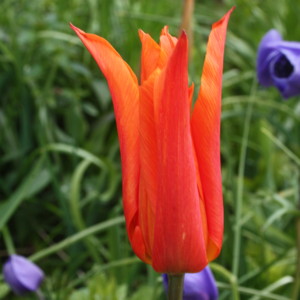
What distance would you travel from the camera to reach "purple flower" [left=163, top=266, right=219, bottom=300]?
3.21ft

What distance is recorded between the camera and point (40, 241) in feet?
6.12

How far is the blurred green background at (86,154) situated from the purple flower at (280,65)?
0.94 ft

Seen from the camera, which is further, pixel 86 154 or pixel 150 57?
pixel 86 154

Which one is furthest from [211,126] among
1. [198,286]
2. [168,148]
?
[198,286]

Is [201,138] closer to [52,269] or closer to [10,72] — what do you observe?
[52,269]

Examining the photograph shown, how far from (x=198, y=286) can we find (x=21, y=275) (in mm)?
341

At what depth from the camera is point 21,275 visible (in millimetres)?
1183

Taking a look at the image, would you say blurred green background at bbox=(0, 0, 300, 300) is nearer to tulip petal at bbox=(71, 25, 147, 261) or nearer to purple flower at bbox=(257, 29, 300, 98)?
purple flower at bbox=(257, 29, 300, 98)

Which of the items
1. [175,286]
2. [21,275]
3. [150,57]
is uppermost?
[150,57]

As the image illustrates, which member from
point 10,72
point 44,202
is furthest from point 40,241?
point 10,72

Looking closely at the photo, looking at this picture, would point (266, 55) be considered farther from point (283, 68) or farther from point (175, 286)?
point (175, 286)

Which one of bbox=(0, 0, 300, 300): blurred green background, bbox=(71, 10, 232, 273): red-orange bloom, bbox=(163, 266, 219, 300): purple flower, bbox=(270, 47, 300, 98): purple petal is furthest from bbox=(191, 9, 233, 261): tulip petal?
bbox=(0, 0, 300, 300): blurred green background

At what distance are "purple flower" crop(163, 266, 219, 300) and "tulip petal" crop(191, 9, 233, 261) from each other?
29 cm

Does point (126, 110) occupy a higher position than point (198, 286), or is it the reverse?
point (126, 110)
